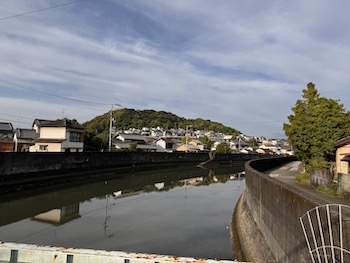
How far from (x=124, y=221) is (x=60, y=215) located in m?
3.71

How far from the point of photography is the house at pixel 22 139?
39.7 meters

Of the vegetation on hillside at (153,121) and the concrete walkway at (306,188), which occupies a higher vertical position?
the vegetation on hillside at (153,121)

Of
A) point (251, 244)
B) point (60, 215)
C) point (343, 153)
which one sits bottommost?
point (60, 215)

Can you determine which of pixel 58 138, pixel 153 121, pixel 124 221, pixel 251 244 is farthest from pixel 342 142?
pixel 153 121

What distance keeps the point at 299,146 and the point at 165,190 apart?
1153 centimetres

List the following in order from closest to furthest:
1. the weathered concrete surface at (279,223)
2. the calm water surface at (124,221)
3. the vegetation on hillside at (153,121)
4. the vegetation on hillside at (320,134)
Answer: the weathered concrete surface at (279,223), the calm water surface at (124,221), the vegetation on hillside at (320,134), the vegetation on hillside at (153,121)

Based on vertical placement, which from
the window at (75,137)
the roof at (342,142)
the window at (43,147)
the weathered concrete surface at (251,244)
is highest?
the window at (75,137)

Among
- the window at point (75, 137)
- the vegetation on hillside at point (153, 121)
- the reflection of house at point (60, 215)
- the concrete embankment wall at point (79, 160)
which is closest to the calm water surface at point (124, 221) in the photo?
the reflection of house at point (60, 215)

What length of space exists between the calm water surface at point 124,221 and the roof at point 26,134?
22.3 meters

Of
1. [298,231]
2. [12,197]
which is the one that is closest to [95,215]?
[12,197]

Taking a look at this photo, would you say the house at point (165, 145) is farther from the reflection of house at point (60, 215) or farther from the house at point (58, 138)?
the reflection of house at point (60, 215)

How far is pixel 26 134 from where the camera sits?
41.0m

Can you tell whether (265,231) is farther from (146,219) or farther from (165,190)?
(165,190)

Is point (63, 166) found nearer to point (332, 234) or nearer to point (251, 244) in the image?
point (251, 244)
